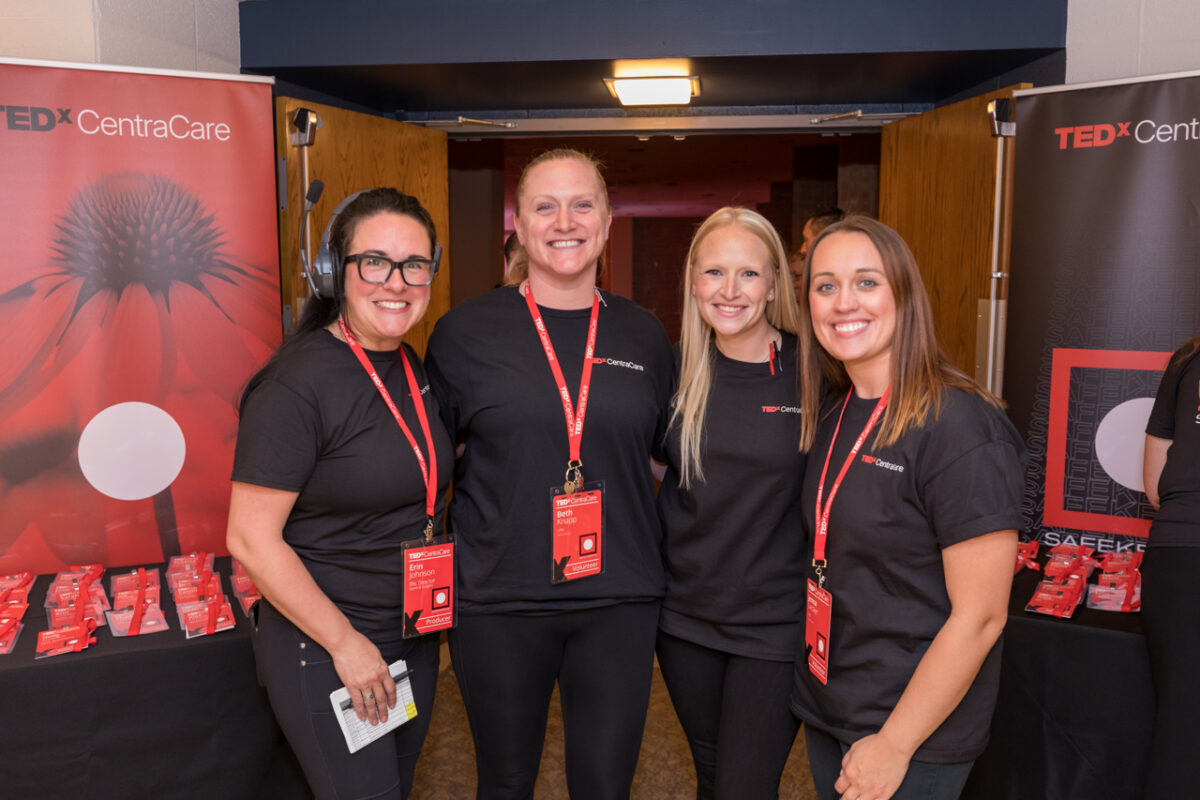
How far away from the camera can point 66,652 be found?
1.94 m

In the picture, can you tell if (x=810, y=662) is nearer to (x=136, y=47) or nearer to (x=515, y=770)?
(x=515, y=770)

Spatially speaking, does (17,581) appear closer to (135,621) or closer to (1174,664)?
(135,621)

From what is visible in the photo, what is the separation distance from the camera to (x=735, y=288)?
5.72ft

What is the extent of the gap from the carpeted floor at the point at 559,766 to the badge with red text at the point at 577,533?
128 cm

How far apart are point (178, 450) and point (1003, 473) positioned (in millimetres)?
2722

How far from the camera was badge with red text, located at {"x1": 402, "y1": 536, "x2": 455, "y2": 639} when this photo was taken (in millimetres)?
1583

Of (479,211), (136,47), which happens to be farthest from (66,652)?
(479,211)

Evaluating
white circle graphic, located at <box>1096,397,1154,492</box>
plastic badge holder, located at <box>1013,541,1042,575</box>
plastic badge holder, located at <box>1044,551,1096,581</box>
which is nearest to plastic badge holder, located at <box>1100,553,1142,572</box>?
plastic badge holder, located at <box>1044,551,1096,581</box>

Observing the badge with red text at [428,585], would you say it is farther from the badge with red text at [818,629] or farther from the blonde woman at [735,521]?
the badge with red text at [818,629]

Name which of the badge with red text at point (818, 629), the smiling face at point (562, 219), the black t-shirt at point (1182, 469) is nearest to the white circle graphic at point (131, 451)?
the smiling face at point (562, 219)

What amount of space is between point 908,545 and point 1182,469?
105 centimetres

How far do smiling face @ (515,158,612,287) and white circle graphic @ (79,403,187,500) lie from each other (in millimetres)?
1850

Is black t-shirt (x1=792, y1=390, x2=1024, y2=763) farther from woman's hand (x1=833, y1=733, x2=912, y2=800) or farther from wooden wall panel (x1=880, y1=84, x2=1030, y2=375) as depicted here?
wooden wall panel (x1=880, y1=84, x2=1030, y2=375)

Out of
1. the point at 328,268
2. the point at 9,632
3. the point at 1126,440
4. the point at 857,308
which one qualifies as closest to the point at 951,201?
the point at 1126,440
